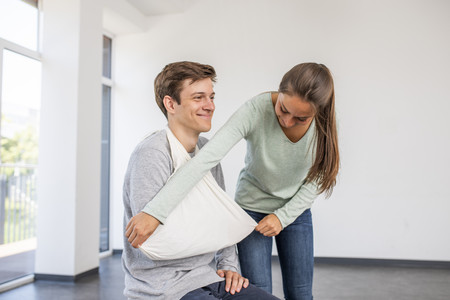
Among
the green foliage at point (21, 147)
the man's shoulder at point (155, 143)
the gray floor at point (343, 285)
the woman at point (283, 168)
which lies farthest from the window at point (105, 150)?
the man's shoulder at point (155, 143)

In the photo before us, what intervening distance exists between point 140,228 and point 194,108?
19.6 inches

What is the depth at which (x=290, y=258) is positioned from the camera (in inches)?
59.5

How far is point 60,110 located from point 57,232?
1037mm

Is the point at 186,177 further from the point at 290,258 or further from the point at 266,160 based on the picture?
the point at 290,258

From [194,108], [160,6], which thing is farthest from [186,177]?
[160,6]

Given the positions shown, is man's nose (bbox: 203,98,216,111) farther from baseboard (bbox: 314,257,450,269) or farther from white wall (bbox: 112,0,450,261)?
baseboard (bbox: 314,257,450,269)

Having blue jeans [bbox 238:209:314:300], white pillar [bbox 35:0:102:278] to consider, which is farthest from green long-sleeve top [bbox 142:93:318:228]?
white pillar [bbox 35:0:102:278]

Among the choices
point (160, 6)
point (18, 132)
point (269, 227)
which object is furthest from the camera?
point (160, 6)

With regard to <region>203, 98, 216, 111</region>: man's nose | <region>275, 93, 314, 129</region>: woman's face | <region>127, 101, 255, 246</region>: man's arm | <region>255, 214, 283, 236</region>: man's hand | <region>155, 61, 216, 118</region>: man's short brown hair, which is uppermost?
<region>155, 61, 216, 118</region>: man's short brown hair

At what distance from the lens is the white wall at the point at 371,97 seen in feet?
13.1

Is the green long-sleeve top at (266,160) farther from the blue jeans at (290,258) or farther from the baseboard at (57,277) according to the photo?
the baseboard at (57,277)

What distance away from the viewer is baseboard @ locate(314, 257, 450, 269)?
393cm

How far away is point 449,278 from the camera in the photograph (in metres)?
3.54

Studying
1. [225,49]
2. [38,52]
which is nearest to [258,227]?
[38,52]
